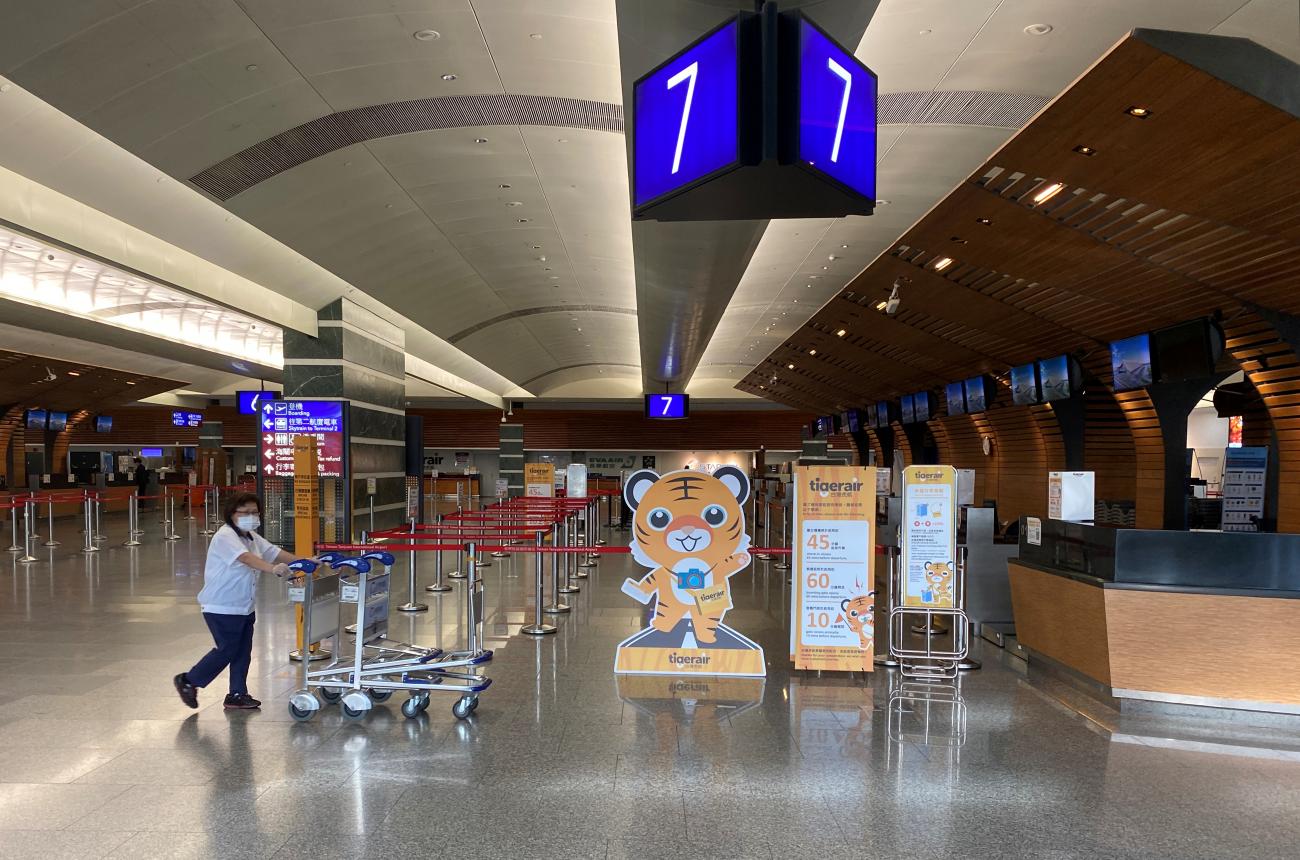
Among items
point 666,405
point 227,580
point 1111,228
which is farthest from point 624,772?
point 666,405

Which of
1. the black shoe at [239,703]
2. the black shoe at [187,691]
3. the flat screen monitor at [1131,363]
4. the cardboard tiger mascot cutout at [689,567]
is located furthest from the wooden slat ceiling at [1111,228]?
the black shoe at [187,691]

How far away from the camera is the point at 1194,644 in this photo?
582 centimetres

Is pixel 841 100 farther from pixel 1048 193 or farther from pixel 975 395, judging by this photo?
pixel 975 395

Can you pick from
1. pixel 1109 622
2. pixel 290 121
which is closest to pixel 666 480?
pixel 1109 622

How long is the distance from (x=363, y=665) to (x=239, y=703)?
0.79 meters

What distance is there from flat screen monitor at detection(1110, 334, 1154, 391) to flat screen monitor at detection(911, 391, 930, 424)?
8.95 m

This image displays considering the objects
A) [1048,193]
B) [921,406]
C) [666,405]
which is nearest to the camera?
[1048,193]

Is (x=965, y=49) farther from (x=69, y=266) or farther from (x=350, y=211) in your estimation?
(x=69, y=266)

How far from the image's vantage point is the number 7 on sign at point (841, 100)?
10.9ft

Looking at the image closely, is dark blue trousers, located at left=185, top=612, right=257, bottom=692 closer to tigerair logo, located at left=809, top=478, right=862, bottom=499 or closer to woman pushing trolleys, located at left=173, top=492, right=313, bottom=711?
woman pushing trolleys, located at left=173, top=492, right=313, bottom=711

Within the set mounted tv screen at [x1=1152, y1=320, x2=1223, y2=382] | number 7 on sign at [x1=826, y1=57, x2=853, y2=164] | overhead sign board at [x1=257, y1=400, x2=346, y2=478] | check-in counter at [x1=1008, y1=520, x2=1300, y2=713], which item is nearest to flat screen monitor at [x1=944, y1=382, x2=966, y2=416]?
mounted tv screen at [x1=1152, y1=320, x2=1223, y2=382]

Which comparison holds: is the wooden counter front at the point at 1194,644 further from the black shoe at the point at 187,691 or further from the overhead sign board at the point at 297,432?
the overhead sign board at the point at 297,432

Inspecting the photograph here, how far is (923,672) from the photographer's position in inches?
271

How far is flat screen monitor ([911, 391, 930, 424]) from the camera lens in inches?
805
